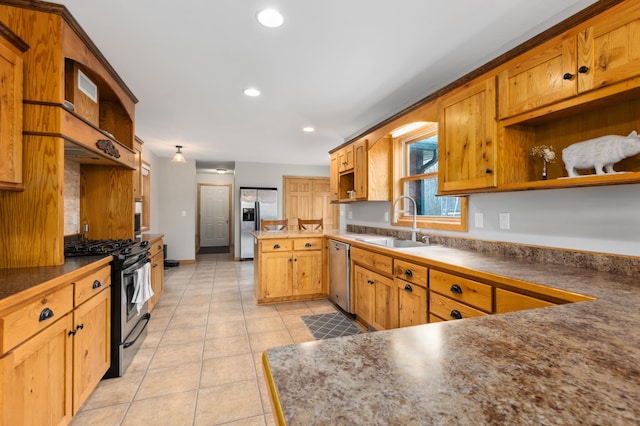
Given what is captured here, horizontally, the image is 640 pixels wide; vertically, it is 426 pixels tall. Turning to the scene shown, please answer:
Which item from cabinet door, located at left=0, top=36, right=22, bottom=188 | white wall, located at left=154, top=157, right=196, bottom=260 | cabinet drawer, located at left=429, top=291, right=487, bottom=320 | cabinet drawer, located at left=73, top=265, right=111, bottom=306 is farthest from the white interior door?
cabinet drawer, located at left=429, top=291, right=487, bottom=320

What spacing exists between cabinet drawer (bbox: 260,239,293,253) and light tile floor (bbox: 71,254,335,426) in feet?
2.34

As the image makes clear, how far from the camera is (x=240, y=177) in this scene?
6.98m

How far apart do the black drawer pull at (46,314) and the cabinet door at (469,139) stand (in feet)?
8.14

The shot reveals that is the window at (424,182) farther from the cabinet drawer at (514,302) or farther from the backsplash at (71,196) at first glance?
the backsplash at (71,196)

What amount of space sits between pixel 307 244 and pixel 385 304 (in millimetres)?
1509

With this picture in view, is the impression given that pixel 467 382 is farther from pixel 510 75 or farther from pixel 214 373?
pixel 214 373

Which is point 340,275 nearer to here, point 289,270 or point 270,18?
point 289,270

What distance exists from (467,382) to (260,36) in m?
2.25

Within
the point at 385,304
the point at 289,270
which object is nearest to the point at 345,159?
the point at 289,270

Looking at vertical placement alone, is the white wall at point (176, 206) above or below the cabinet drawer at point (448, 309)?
above

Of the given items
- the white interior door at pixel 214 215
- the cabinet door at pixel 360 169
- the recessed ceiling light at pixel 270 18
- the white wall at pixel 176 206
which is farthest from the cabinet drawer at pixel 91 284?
the white interior door at pixel 214 215

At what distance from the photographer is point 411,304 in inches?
86.6

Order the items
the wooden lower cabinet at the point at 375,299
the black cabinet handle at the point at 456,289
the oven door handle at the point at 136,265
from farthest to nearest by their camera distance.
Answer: the wooden lower cabinet at the point at 375,299 → the oven door handle at the point at 136,265 → the black cabinet handle at the point at 456,289

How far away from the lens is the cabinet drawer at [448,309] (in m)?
1.68
